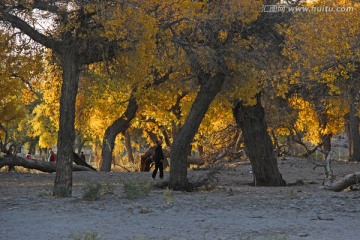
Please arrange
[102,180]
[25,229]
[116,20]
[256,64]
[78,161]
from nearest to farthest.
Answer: [25,229] → [116,20] → [256,64] → [102,180] → [78,161]

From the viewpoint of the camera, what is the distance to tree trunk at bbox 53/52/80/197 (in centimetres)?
1727

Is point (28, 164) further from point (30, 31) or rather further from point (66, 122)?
point (30, 31)

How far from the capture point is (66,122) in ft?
57.2

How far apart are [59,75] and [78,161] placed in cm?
1524

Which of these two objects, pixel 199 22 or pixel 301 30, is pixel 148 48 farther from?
pixel 301 30

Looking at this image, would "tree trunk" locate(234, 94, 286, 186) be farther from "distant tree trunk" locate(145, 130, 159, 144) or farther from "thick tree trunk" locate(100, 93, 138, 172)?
"distant tree trunk" locate(145, 130, 159, 144)

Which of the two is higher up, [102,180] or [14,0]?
[14,0]

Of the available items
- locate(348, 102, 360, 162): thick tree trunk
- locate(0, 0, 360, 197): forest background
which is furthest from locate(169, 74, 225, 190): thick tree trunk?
locate(348, 102, 360, 162): thick tree trunk

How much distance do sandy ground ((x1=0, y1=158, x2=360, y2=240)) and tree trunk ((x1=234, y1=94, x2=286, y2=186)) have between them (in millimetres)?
3161

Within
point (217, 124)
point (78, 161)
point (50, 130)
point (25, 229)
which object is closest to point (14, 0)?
point (25, 229)

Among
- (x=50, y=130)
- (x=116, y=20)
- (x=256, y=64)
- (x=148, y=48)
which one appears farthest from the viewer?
(x=50, y=130)

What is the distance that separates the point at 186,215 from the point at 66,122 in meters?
4.46

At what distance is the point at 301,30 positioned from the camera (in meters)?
20.0

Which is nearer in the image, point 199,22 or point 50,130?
point 199,22
